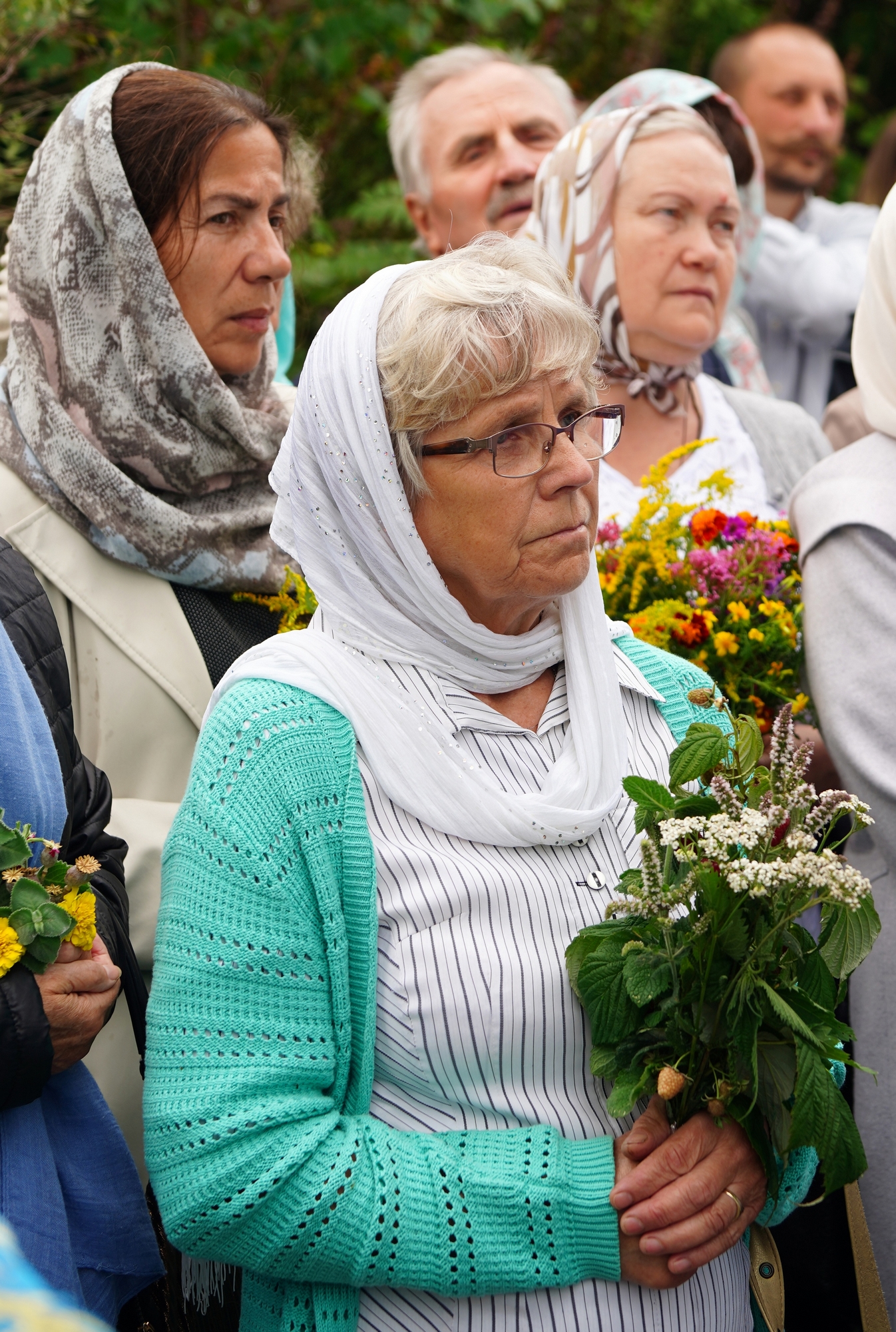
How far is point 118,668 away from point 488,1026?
1.07 metres

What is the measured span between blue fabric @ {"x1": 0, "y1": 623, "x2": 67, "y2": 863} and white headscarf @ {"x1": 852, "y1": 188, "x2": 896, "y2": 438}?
5.95 ft

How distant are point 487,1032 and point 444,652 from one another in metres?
0.57

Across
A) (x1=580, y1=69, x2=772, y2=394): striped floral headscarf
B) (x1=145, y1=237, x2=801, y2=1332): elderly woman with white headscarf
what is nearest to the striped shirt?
(x1=145, y1=237, x2=801, y2=1332): elderly woman with white headscarf

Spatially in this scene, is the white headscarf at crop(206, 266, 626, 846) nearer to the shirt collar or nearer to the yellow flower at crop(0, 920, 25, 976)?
the shirt collar

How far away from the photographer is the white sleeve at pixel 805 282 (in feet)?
15.0

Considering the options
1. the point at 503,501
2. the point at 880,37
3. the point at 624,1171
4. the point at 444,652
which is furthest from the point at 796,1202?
the point at 880,37

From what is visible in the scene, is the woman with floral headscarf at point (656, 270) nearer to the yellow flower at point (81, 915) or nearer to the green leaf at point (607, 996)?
the green leaf at point (607, 996)

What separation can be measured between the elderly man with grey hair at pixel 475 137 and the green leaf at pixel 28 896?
2967 mm

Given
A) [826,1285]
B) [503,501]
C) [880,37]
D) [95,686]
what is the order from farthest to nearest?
[880,37] → [826,1285] → [95,686] → [503,501]

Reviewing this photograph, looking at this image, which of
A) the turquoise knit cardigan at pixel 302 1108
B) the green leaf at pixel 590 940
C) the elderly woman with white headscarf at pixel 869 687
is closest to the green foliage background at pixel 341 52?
the elderly woman with white headscarf at pixel 869 687

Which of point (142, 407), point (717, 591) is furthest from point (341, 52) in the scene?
point (717, 591)

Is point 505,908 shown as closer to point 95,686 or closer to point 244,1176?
point 244,1176

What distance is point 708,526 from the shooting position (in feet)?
8.64

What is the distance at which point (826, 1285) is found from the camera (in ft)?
8.65
